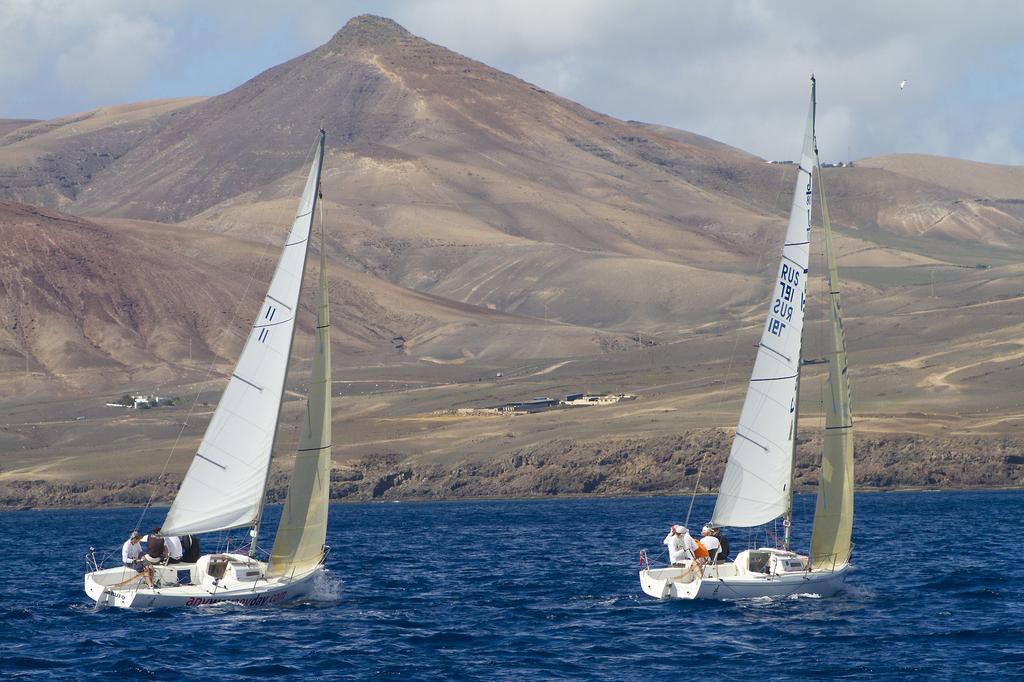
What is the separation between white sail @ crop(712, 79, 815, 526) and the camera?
44656 millimetres

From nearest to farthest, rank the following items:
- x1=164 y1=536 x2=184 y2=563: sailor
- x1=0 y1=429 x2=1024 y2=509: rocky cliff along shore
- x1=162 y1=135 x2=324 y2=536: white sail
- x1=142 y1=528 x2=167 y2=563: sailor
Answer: x1=162 y1=135 x2=324 y2=536: white sail → x1=142 y1=528 x2=167 y2=563: sailor → x1=164 y1=536 x2=184 y2=563: sailor → x1=0 y1=429 x2=1024 y2=509: rocky cliff along shore

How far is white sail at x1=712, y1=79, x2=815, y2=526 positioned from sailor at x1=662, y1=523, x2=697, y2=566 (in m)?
0.86

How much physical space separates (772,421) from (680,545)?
13.4ft

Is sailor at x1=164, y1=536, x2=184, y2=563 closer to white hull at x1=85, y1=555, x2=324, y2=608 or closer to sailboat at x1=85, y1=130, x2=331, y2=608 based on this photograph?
white hull at x1=85, y1=555, x2=324, y2=608

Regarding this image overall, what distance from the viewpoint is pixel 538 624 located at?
1721 inches

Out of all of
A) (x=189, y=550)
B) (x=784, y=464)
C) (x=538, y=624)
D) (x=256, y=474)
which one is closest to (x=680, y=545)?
(x=784, y=464)

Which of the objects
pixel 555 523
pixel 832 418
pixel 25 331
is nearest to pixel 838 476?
pixel 832 418

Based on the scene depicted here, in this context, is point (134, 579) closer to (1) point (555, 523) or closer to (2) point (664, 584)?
(2) point (664, 584)

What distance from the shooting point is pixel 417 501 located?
4454 inches

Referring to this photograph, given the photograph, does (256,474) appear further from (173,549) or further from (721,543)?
(721,543)

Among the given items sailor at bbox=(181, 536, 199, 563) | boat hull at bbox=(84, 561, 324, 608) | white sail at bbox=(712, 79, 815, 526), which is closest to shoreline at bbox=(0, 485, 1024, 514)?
white sail at bbox=(712, 79, 815, 526)

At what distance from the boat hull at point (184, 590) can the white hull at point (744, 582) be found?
9.54m

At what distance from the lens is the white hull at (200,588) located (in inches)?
1722

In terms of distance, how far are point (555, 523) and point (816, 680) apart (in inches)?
1904
